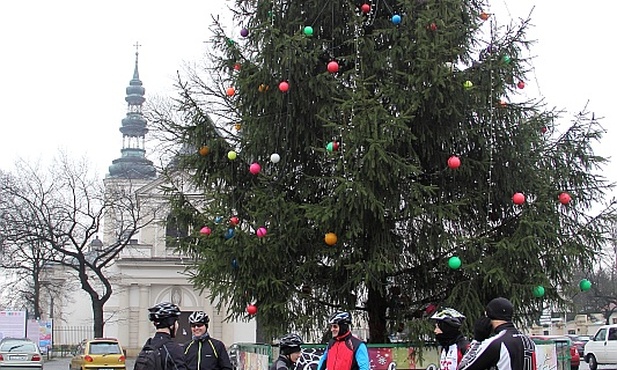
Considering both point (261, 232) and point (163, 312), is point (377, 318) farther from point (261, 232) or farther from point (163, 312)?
point (163, 312)

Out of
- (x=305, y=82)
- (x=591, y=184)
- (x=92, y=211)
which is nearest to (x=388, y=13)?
(x=305, y=82)

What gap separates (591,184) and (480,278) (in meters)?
3.12

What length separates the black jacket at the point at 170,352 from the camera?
6.57m

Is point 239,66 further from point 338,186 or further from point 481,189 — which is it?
point 481,189

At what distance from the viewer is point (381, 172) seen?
502 inches

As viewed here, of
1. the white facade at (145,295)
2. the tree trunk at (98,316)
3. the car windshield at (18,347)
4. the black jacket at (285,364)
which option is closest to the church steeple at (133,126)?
the white facade at (145,295)

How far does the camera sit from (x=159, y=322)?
6.63 m

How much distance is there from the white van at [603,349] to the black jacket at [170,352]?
27844mm

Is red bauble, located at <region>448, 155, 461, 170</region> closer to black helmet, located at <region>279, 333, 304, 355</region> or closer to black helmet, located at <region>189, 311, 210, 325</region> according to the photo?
black helmet, located at <region>279, 333, 304, 355</region>

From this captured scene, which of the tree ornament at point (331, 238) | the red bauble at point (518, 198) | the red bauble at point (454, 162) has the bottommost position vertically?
the tree ornament at point (331, 238)

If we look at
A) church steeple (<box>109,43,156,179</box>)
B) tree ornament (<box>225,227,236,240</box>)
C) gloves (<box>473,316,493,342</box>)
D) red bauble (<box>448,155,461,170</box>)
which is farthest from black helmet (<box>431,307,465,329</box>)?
church steeple (<box>109,43,156,179</box>)

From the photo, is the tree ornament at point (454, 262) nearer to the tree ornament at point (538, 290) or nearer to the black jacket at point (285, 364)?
the tree ornament at point (538, 290)

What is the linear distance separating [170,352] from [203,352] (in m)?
1.26

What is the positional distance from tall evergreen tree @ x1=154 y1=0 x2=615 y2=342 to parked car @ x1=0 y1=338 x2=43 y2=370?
15.7 metres
